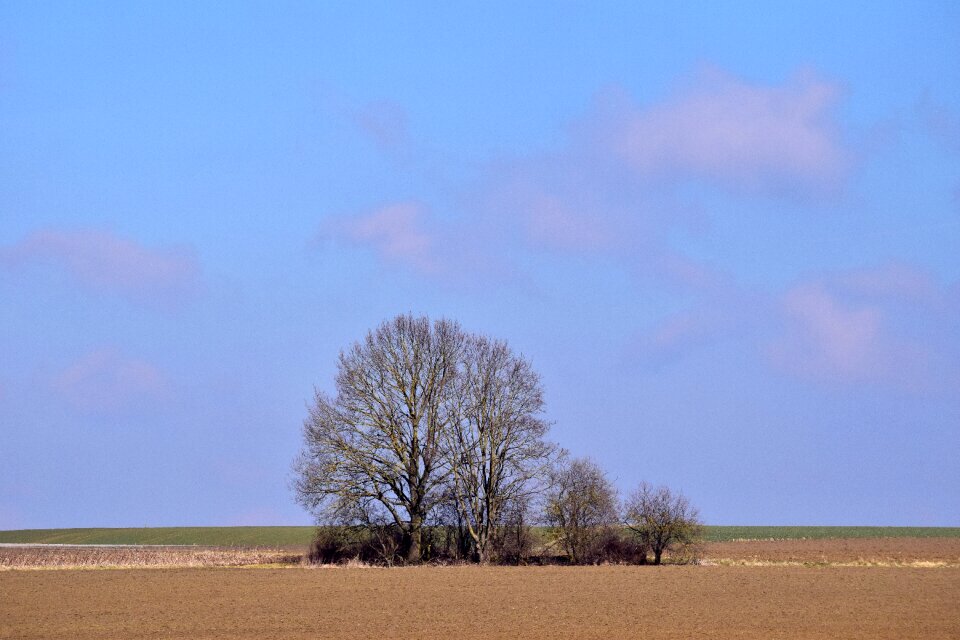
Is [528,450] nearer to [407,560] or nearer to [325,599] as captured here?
[407,560]

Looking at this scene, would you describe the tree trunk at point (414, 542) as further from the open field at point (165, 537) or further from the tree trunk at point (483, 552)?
the open field at point (165, 537)

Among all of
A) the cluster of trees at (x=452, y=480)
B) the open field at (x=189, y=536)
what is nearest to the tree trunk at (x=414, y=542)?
the cluster of trees at (x=452, y=480)

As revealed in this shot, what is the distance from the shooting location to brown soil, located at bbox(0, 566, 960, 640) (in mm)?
24234

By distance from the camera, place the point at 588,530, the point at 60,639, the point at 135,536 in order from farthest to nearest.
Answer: the point at 135,536
the point at 588,530
the point at 60,639

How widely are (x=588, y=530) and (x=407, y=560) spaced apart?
8.51m

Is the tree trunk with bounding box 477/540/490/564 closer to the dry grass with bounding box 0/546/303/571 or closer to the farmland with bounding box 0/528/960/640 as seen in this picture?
the farmland with bounding box 0/528/960/640

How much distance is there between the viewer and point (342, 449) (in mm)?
45594

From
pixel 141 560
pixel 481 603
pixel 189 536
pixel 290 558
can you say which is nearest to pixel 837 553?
pixel 290 558

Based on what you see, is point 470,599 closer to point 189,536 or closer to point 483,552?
point 483,552

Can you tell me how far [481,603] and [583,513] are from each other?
16.6m

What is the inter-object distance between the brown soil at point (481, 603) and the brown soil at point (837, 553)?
19.7ft

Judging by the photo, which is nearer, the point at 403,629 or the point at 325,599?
the point at 403,629

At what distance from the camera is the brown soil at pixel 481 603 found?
24.2 m

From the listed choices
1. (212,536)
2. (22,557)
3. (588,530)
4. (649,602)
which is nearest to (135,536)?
(212,536)
